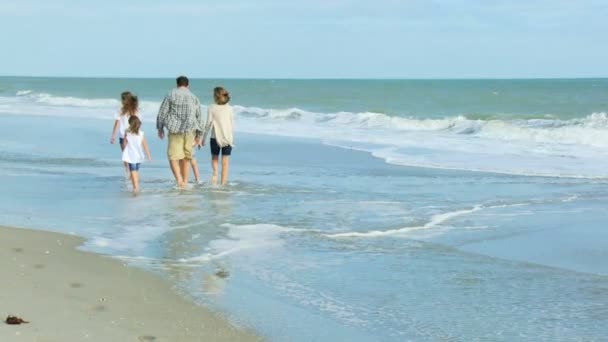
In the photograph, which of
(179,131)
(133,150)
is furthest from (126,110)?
(179,131)

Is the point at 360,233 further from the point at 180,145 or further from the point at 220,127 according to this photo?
the point at 220,127

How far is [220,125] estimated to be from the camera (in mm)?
13398

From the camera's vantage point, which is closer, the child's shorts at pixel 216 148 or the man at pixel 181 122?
the man at pixel 181 122

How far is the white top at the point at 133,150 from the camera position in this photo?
12.5 metres

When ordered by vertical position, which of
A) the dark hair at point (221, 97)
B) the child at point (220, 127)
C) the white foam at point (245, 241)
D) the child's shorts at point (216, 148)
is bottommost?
the white foam at point (245, 241)

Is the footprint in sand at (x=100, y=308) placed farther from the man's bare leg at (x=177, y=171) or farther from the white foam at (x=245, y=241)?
the man's bare leg at (x=177, y=171)

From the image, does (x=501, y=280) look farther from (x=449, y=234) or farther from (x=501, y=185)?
(x=501, y=185)

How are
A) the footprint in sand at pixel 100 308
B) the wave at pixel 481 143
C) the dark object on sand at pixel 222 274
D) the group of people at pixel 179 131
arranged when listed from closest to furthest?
1. the footprint in sand at pixel 100 308
2. the dark object on sand at pixel 222 274
3. the group of people at pixel 179 131
4. the wave at pixel 481 143

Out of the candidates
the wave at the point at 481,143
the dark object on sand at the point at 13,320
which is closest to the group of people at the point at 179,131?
the wave at the point at 481,143

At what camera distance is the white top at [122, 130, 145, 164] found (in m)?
12.5

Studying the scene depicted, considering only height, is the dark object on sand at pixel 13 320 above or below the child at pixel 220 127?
below

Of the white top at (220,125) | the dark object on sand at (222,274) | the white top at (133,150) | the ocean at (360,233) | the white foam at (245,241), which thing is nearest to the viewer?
the ocean at (360,233)

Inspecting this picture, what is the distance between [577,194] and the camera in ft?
40.7

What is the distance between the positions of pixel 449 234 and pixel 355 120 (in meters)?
26.8
